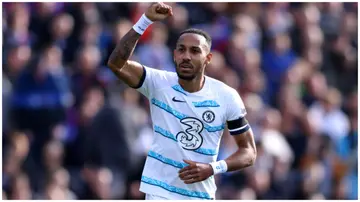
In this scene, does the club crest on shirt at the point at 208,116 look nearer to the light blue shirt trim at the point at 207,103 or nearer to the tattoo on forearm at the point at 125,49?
the light blue shirt trim at the point at 207,103

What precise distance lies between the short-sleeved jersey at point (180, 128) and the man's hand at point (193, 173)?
26 centimetres

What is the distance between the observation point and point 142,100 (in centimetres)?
1545

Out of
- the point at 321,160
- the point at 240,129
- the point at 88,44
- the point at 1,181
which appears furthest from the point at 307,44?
the point at 240,129

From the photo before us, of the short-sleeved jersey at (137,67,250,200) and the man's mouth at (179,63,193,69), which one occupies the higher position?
→ the man's mouth at (179,63,193,69)

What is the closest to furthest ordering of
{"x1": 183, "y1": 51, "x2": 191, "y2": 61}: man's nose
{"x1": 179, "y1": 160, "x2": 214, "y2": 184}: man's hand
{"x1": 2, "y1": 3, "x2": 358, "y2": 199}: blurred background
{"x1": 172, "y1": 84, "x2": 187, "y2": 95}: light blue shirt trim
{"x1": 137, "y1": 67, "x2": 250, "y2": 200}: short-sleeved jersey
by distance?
{"x1": 179, "y1": 160, "x2": 214, "y2": 184}: man's hand → {"x1": 183, "y1": 51, "x2": 191, "y2": 61}: man's nose → {"x1": 137, "y1": 67, "x2": 250, "y2": 200}: short-sleeved jersey → {"x1": 172, "y1": 84, "x2": 187, "y2": 95}: light blue shirt trim → {"x1": 2, "y1": 3, "x2": 358, "y2": 199}: blurred background

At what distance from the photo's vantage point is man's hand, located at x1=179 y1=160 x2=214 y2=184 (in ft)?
28.8

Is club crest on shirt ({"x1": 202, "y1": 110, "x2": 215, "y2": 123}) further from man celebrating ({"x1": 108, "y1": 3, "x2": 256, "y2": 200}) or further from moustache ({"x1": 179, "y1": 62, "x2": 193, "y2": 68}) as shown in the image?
moustache ({"x1": 179, "y1": 62, "x2": 193, "y2": 68})

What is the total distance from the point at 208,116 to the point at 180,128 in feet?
0.94

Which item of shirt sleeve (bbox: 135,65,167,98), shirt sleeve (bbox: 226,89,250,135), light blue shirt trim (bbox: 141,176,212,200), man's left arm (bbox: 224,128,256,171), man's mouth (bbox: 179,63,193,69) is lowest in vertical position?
light blue shirt trim (bbox: 141,176,212,200)

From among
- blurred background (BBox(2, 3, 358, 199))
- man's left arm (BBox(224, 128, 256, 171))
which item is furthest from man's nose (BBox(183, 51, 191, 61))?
blurred background (BBox(2, 3, 358, 199))

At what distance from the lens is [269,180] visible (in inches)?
581

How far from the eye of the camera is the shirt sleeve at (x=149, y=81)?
359 inches

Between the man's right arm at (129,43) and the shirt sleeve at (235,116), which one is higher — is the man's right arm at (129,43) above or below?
above

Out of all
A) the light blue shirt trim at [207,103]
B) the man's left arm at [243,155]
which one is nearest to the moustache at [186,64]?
the light blue shirt trim at [207,103]
